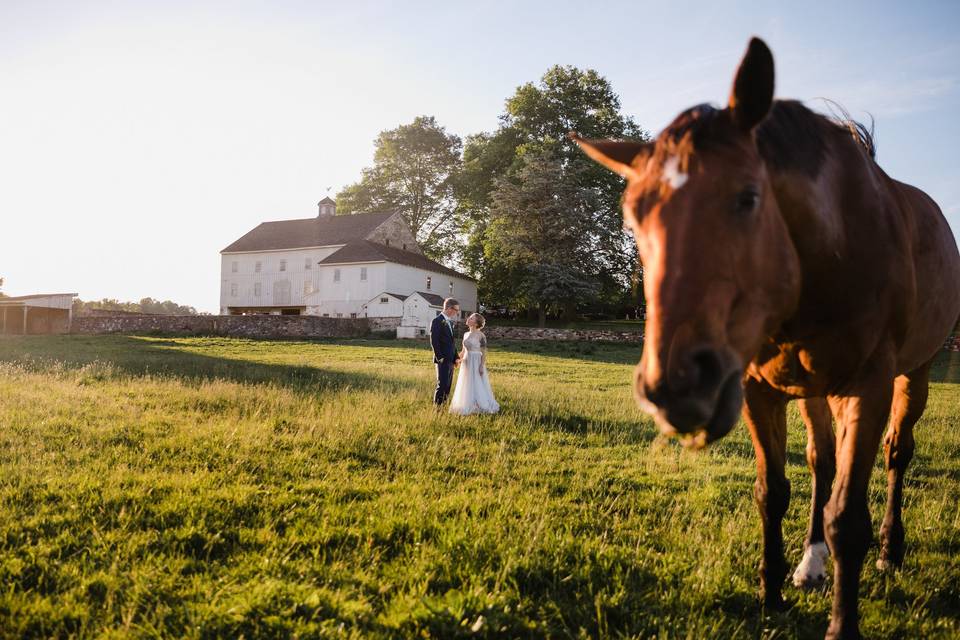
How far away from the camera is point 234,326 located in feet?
122

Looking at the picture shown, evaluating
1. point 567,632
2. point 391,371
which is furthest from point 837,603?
point 391,371

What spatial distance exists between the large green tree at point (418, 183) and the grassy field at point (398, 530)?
52.9m

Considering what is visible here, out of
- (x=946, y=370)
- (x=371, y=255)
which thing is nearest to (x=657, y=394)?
(x=946, y=370)

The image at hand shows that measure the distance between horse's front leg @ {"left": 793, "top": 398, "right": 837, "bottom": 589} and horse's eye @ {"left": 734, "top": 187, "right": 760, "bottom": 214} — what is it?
2.41 m

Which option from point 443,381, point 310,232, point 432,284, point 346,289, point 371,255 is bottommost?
point 443,381

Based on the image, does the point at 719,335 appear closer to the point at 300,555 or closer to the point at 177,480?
the point at 300,555

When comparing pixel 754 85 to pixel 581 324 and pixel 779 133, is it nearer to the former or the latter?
pixel 779 133

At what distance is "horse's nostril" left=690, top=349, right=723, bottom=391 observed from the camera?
1.84 meters

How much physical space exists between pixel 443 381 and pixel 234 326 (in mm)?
29911

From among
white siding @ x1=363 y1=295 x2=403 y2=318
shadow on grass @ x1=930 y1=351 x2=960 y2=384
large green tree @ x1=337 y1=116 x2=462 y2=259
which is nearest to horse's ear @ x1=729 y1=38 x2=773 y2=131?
shadow on grass @ x1=930 y1=351 x2=960 y2=384

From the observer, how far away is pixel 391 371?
16859 millimetres

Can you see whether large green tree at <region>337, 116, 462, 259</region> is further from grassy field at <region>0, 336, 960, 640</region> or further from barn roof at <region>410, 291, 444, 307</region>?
grassy field at <region>0, 336, 960, 640</region>

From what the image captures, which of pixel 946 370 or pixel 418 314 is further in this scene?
pixel 418 314

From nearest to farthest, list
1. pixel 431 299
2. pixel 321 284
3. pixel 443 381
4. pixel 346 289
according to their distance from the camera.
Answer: pixel 443 381, pixel 431 299, pixel 346 289, pixel 321 284
